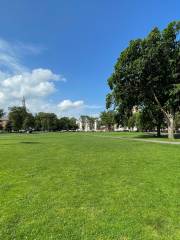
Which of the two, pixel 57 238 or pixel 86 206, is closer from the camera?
pixel 57 238

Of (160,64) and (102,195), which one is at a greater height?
(160,64)

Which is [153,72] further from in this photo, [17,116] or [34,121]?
[34,121]

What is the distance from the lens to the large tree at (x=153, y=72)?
1373 inches

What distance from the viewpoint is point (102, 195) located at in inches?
257

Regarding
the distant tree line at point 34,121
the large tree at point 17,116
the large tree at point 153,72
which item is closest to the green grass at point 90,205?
the large tree at point 153,72

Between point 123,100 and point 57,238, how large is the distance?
36.5m

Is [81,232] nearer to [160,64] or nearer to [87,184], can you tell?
[87,184]

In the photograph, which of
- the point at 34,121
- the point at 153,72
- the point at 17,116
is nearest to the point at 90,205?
the point at 153,72

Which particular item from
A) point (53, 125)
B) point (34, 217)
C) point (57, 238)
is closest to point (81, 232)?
point (57, 238)

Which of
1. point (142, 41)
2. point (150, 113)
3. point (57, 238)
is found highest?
point (142, 41)

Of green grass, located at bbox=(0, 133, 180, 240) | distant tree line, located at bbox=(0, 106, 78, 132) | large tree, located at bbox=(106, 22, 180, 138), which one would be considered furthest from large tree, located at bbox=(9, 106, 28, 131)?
green grass, located at bbox=(0, 133, 180, 240)

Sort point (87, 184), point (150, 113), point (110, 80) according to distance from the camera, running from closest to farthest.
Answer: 1. point (87, 184)
2. point (110, 80)
3. point (150, 113)

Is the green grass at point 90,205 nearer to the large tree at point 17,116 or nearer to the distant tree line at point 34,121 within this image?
the distant tree line at point 34,121

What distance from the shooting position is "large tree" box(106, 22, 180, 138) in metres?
34.9
